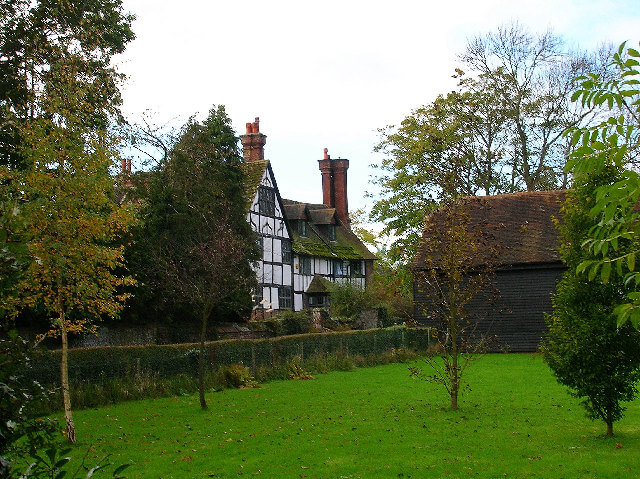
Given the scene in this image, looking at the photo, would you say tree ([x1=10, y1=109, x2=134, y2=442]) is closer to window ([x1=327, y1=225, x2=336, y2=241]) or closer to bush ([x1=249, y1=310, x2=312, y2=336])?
bush ([x1=249, y1=310, x2=312, y2=336])

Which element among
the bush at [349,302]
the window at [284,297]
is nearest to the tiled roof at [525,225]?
the bush at [349,302]

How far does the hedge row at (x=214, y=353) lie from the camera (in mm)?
19016

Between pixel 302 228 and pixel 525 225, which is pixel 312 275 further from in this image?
pixel 525 225

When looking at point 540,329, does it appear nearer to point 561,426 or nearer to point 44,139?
point 561,426

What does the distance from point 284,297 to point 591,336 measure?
117 feet

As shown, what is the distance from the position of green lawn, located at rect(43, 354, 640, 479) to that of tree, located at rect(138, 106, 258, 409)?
9784 millimetres

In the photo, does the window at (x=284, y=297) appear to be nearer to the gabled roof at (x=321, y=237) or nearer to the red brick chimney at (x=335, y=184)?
the gabled roof at (x=321, y=237)

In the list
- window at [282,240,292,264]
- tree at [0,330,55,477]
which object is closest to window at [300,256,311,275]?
window at [282,240,292,264]

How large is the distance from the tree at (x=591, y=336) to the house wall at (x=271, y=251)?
30439mm

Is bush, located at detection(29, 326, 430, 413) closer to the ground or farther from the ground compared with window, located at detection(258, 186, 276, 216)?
closer to the ground

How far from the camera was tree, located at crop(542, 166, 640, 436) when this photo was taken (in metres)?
12.1

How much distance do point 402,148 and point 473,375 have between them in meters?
21.1

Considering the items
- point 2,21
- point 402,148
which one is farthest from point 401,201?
point 2,21

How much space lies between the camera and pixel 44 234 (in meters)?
13.4
